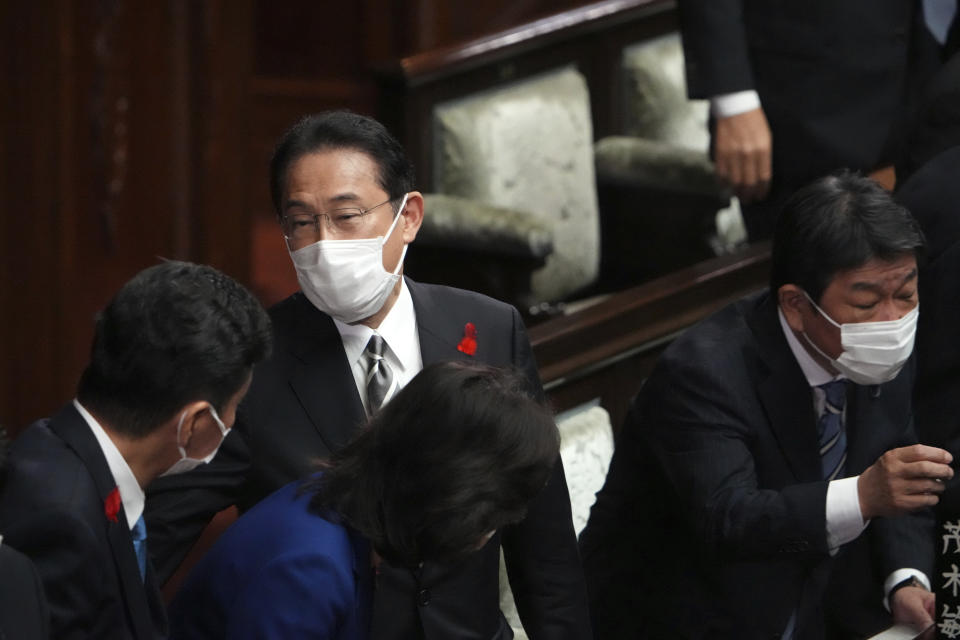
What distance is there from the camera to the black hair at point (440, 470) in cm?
160

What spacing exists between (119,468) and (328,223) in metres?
0.48

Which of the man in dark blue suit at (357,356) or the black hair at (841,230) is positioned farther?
the black hair at (841,230)

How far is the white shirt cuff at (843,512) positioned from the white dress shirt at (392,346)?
589 millimetres

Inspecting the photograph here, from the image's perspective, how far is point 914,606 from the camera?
2.16 m

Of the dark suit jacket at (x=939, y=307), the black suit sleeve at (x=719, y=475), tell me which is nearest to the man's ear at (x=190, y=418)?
the black suit sleeve at (x=719, y=475)

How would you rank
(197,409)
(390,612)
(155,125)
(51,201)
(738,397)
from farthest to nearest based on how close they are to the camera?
1. (155,125)
2. (51,201)
3. (738,397)
4. (390,612)
5. (197,409)

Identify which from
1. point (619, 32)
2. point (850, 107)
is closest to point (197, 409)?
point (850, 107)

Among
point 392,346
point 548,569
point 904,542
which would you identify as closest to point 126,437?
point 392,346

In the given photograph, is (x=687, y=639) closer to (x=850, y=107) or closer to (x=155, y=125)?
(x=850, y=107)

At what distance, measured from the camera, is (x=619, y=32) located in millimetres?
4422

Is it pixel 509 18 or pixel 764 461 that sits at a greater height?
pixel 509 18

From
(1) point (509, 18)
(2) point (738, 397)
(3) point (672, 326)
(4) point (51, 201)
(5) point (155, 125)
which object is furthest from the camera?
(1) point (509, 18)

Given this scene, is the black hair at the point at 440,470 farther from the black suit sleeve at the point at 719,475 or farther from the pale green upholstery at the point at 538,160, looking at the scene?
the pale green upholstery at the point at 538,160

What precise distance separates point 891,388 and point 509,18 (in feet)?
11.5
